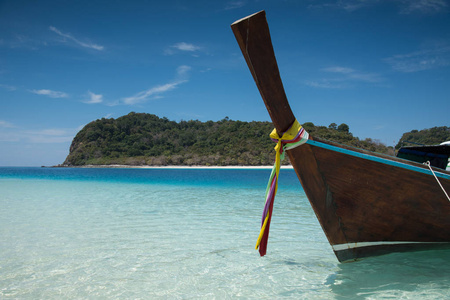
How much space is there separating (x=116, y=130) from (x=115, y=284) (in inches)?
2851

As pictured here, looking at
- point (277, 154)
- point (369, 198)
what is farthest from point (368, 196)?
point (277, 154)

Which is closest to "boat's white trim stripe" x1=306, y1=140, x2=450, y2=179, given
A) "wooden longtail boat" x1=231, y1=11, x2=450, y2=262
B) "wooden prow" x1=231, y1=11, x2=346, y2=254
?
"wooden longtail boat" x1=231, y1=11, x2=450, y2=262

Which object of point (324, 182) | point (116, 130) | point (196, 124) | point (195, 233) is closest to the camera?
point (324, 182)

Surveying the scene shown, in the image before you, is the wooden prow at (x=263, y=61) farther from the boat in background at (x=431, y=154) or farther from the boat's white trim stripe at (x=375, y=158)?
the boat in background at (x=431, y=154)

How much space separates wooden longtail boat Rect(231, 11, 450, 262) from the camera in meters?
2.52

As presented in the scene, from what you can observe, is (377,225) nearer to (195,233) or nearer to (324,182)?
(324,182)

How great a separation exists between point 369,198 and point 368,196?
0.09ft

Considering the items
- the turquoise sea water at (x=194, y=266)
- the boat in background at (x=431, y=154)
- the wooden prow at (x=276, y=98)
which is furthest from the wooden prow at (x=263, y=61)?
the boat in background at (x=431, y=154)

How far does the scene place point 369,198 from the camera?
2.74 meters

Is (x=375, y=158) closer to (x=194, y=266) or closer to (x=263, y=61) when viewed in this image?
(x=263, y=61)

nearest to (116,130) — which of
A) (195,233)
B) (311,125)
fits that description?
(311,125)

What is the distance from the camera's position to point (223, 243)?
427cm

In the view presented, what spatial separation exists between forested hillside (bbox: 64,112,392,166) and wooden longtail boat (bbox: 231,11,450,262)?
41079mm

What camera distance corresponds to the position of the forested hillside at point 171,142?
5150 cm
